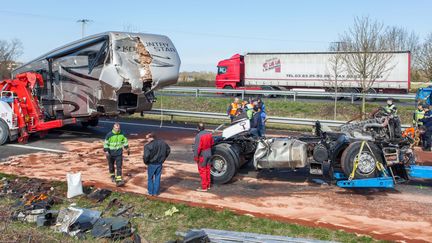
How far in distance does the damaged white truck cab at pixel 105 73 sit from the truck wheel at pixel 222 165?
4.65 metres

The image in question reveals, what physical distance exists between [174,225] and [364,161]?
13.6 feet

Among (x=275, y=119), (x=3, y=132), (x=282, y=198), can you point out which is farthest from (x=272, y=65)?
(x=282, y=198)

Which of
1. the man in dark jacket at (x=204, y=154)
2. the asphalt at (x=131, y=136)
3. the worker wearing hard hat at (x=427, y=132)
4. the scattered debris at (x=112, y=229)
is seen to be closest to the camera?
the scattered debris at (x=112, y=229)

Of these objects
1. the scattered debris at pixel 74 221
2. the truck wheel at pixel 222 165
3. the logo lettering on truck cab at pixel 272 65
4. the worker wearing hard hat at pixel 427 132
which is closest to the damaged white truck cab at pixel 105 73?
the truck wheel at pixel 222 165

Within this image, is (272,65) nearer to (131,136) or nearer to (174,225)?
(131,136)

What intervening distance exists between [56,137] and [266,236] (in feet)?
39.2

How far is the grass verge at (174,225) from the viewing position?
717 centimetres

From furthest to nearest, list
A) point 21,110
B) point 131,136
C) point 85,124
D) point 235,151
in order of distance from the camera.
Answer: point 85,124 < point 131,136 < point 21,110 < point 235,151

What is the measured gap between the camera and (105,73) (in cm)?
1408

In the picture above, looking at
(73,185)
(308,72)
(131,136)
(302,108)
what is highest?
(308,72)

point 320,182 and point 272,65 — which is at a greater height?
point 272,65

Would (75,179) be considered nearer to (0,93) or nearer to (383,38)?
(0,93)

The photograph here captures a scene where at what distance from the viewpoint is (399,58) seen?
105 feet

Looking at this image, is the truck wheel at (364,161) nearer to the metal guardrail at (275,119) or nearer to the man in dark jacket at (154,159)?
the man in dark jacket at (154,159)
